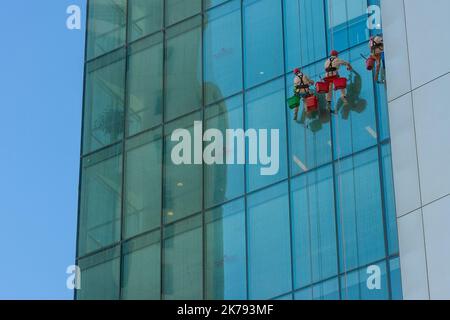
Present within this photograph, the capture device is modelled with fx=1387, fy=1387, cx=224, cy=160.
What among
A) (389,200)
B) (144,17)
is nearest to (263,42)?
(144,17)

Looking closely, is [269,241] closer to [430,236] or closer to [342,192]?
[342,192]

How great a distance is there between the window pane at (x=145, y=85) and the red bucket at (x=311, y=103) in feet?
19.5

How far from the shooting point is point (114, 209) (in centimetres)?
4400

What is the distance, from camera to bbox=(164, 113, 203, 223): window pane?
42.5m

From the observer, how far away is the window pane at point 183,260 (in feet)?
135

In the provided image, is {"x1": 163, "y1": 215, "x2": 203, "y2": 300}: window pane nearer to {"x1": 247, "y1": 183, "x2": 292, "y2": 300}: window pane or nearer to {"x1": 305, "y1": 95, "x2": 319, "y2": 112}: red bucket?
{"x1": 247, "y1": 183, "x2": 292, "y2": 300}: window pane

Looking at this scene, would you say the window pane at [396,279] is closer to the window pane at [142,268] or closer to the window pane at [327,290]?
the window pane at [327,290]

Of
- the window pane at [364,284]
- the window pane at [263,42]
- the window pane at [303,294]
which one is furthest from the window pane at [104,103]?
the window pane at [364,284]

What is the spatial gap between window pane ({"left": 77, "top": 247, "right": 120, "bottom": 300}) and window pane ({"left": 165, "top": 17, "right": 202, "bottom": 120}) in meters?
4.87

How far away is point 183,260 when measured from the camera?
137ft

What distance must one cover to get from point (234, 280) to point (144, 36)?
10.2 meters

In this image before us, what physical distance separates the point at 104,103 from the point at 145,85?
167 centimetres

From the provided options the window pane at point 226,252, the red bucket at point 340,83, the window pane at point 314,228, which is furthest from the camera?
the window pane at point 226,252
